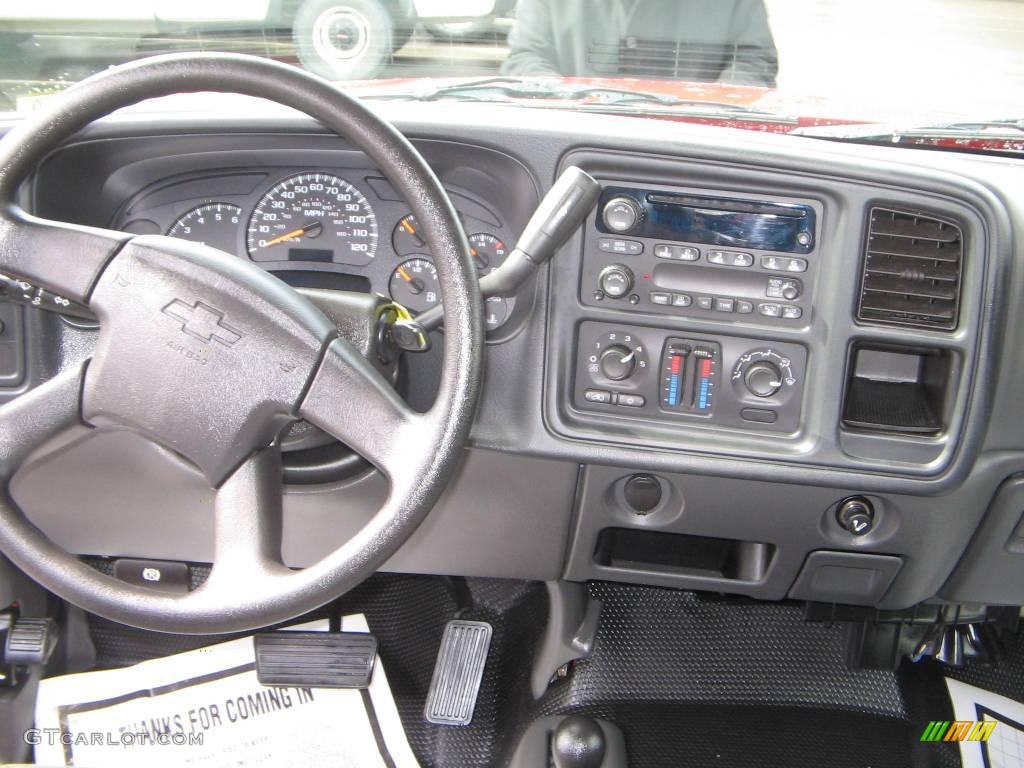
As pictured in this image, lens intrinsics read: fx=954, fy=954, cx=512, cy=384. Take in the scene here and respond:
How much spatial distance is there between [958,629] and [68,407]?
159cm

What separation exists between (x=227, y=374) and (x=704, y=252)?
66 cm

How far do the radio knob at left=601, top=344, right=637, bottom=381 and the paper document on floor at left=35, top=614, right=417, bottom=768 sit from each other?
839 mm

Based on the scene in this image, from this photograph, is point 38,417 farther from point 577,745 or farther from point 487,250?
point 577,745

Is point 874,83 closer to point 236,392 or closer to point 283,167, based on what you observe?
point 283,167

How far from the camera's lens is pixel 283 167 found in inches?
54.9

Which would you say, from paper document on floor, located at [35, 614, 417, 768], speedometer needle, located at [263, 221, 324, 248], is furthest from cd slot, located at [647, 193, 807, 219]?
paper document on floor, located at [35, 614, 417, 768]

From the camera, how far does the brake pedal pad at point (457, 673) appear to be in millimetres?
1778

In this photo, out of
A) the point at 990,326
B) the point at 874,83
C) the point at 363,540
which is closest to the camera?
the point at 363,540

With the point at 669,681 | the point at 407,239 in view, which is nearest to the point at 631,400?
the point at 407,239

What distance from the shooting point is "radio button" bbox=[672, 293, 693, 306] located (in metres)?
1.32

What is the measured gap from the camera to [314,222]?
1405 mm

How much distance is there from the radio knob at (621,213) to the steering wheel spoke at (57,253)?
0.63 m

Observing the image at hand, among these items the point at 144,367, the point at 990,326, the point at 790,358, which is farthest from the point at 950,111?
the point at 144,367

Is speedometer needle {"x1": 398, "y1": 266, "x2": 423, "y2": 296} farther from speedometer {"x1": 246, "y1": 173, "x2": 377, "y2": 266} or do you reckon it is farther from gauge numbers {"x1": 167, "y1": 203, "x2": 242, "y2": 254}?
gauge numbers {"x1": 167, "y1": 203, "x2": 242, "y2": 254}
